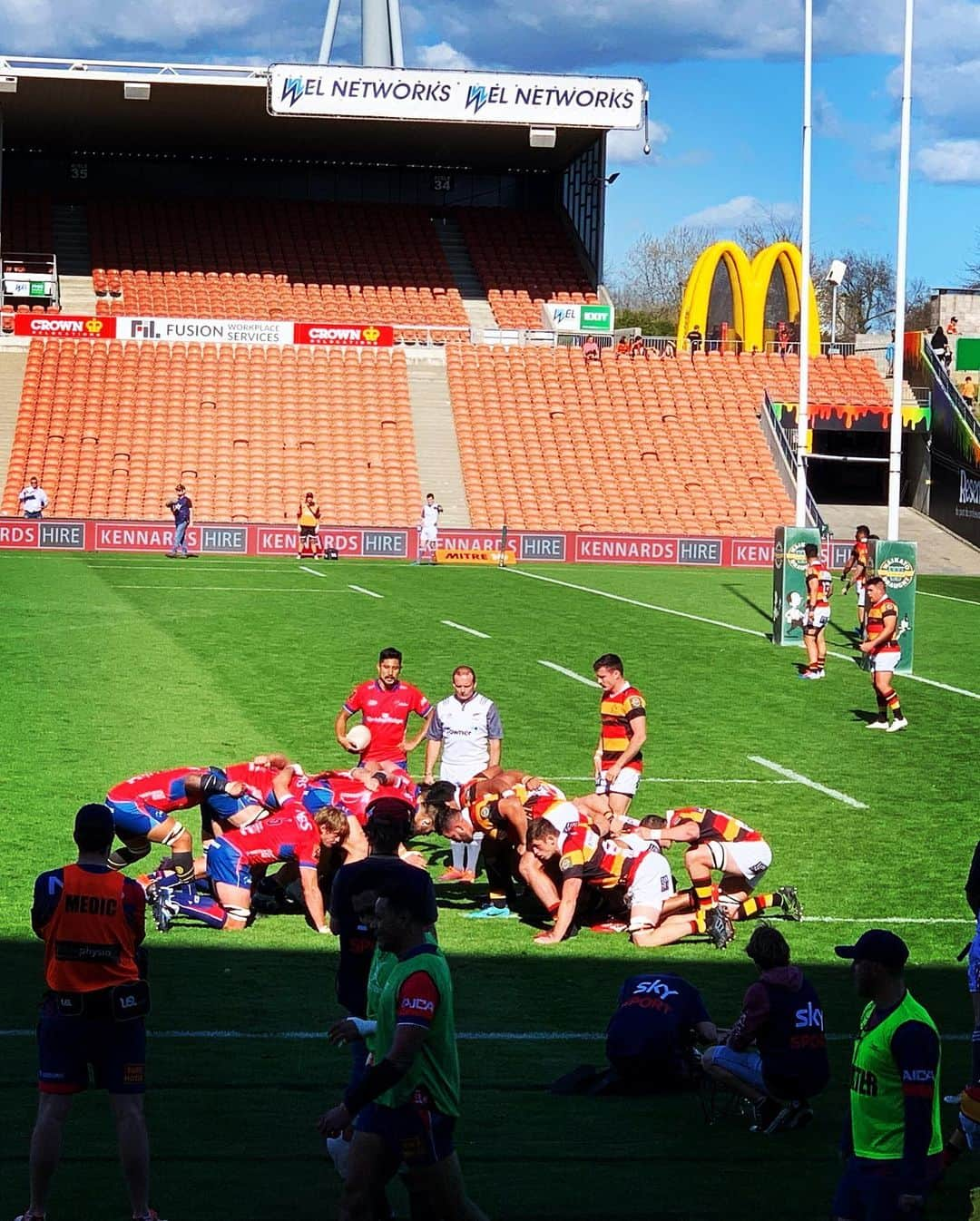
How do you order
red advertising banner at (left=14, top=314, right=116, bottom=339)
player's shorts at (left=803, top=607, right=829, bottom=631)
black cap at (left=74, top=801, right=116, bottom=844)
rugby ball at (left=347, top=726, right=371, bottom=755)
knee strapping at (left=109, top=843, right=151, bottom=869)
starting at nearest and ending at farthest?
1. black cap at (left=74, top=801, right=116, bottom=844)
2. knee strapping at (left=109, top=843, right=151, bottom=869)
3. rugby ball at (left=347, top=726, right=371, bottom=755)
4. player's shorts at (left=803, top=607, right=829, bottom=631)
5. red advertising banner at (left=14, top=314, right=116, bottom=339)

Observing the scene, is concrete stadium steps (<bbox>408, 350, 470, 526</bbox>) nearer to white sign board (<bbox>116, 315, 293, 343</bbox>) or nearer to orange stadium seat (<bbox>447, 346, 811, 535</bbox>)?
orange stadium seat (<bbox>447, 346, 811, 535</bbox>)

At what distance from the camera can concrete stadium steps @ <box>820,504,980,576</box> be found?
47438mm

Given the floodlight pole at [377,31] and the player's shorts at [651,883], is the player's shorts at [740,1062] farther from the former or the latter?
the floodlight pole at [377,31]

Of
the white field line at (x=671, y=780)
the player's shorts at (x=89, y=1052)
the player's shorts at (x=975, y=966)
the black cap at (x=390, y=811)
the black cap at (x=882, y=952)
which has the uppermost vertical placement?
the black cap at (x=390, y=811)

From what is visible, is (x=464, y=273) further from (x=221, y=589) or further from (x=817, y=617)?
(x=817, y=617)

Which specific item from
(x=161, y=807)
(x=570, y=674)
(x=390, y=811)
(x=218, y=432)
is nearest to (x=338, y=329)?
(x=218, y=432)

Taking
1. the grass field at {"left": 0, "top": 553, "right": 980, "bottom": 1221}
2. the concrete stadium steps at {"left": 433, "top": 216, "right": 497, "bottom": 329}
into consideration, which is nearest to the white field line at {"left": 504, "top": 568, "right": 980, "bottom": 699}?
the grass field at {"left": 0, "top": 553, "right": 980, "bottom": 1221}

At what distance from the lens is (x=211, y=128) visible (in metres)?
59.4

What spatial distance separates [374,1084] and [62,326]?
51.1m

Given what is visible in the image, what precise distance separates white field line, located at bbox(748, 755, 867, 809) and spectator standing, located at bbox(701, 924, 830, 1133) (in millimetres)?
8433

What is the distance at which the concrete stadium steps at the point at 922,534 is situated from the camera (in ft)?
156

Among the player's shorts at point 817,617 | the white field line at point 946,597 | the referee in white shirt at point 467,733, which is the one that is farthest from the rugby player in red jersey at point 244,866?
the white field line at point 946,597

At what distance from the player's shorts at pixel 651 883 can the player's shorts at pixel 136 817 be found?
3.47 meters

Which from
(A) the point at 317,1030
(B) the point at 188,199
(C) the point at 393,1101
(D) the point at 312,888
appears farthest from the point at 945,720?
(B) the point at 188,199
